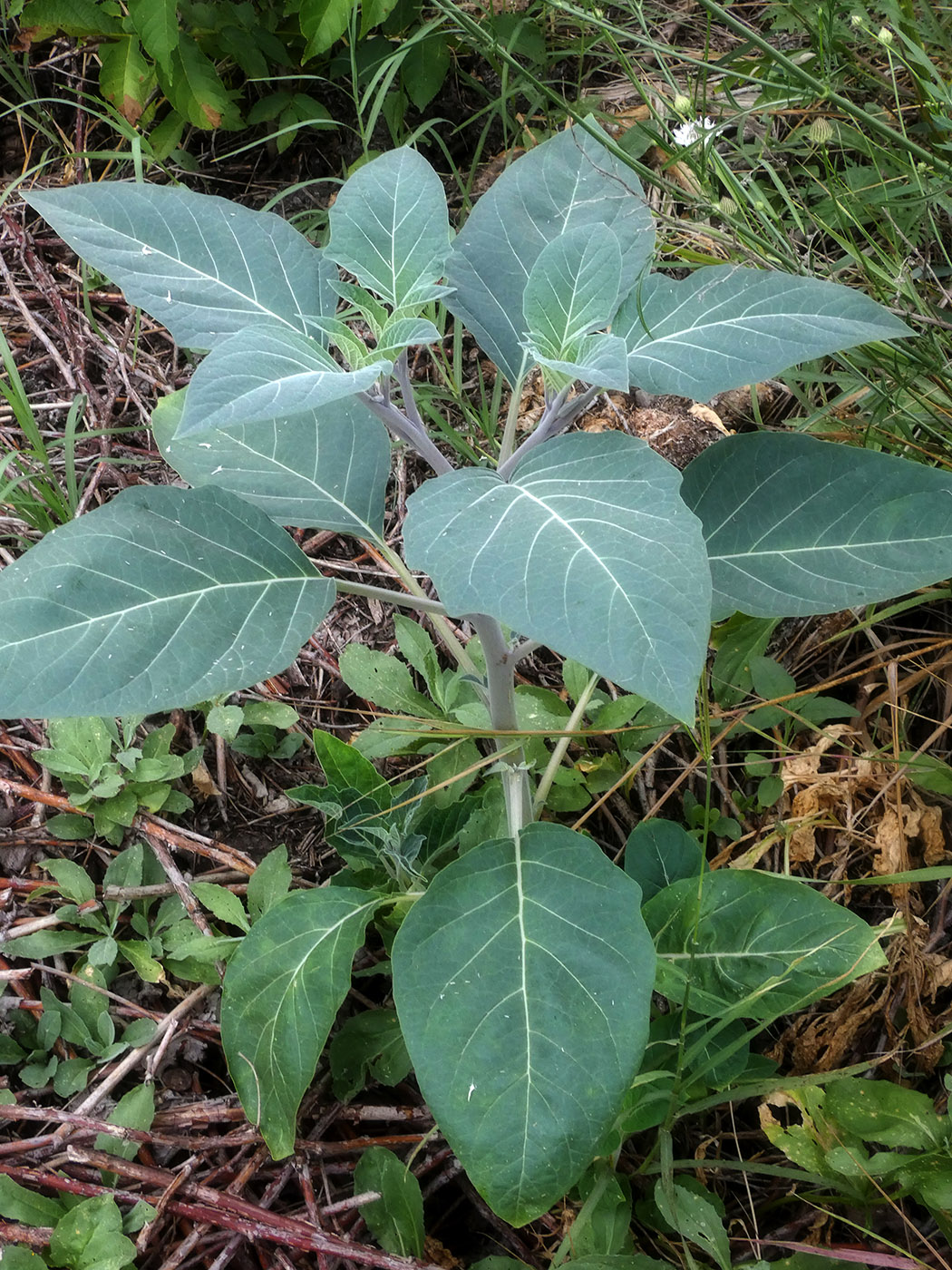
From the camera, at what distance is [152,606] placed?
1075mm

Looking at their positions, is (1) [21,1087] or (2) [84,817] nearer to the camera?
(1) [21,1087]

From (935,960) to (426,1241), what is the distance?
2.67 feet

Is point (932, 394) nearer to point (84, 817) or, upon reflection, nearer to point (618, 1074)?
point (618, 1074)

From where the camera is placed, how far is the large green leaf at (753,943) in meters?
1.17

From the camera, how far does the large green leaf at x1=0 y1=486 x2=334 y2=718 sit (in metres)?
0.99

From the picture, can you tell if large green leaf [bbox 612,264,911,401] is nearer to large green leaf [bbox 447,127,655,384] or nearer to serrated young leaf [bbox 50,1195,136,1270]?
large green leaf [bbox 447,127,655,384]

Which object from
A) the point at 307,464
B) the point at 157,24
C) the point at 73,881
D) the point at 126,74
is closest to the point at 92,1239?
the point at 73,881

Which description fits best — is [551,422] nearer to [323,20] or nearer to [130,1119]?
[130,1119]

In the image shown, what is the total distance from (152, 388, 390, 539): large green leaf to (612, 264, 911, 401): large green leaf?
39 cm

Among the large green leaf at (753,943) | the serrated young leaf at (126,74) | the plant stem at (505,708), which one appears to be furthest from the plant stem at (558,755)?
the serrated young leaf at (126,74)

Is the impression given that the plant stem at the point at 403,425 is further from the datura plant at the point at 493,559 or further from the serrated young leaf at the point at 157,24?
the serrated young leaf at the point at 157,24

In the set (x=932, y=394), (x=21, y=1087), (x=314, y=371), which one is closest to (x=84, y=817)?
(x=21, y=1087)

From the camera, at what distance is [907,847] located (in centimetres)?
153

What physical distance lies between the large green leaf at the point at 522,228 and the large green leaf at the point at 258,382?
29 centimetres
